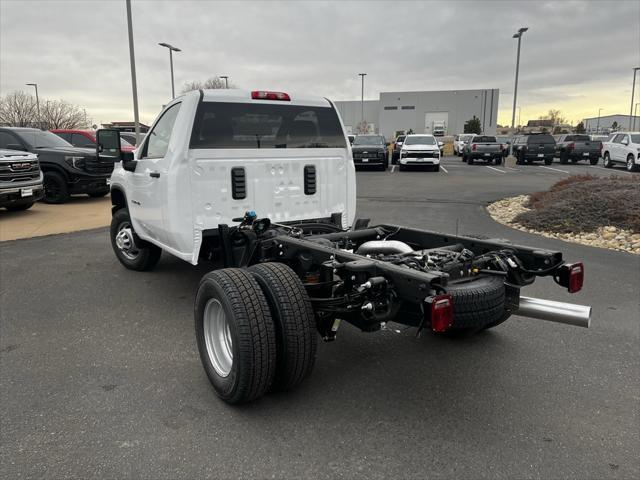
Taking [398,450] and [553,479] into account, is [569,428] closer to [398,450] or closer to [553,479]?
[553,479]

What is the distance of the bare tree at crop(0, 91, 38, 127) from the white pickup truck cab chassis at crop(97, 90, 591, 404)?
42.7 meters

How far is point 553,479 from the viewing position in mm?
2619

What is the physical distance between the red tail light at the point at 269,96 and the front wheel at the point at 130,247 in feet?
7.99

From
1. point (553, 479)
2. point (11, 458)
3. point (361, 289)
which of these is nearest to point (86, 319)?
point (11, 458)

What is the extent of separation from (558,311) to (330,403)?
5.21 feet

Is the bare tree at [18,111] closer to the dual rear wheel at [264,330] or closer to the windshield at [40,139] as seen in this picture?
the windshield at [40,139]

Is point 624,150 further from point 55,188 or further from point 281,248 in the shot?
point 281,248

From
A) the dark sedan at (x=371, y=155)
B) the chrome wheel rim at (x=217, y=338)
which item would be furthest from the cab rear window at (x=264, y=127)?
the dark sedan at (x=371, y=155)

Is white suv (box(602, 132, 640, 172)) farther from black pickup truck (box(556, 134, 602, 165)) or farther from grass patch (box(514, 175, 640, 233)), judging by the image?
grass patch (box(514, 175, 640, 233))

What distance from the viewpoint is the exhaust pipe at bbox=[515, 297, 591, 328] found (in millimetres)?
3193

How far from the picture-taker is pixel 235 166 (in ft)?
15.7

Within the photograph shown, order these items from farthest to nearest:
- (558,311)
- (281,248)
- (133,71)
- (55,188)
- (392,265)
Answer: (133,71) < (55,188) < (281,248) < (558,311) < (392,265)

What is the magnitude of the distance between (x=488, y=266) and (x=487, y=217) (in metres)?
8.14

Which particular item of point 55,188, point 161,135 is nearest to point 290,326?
point 161,135
